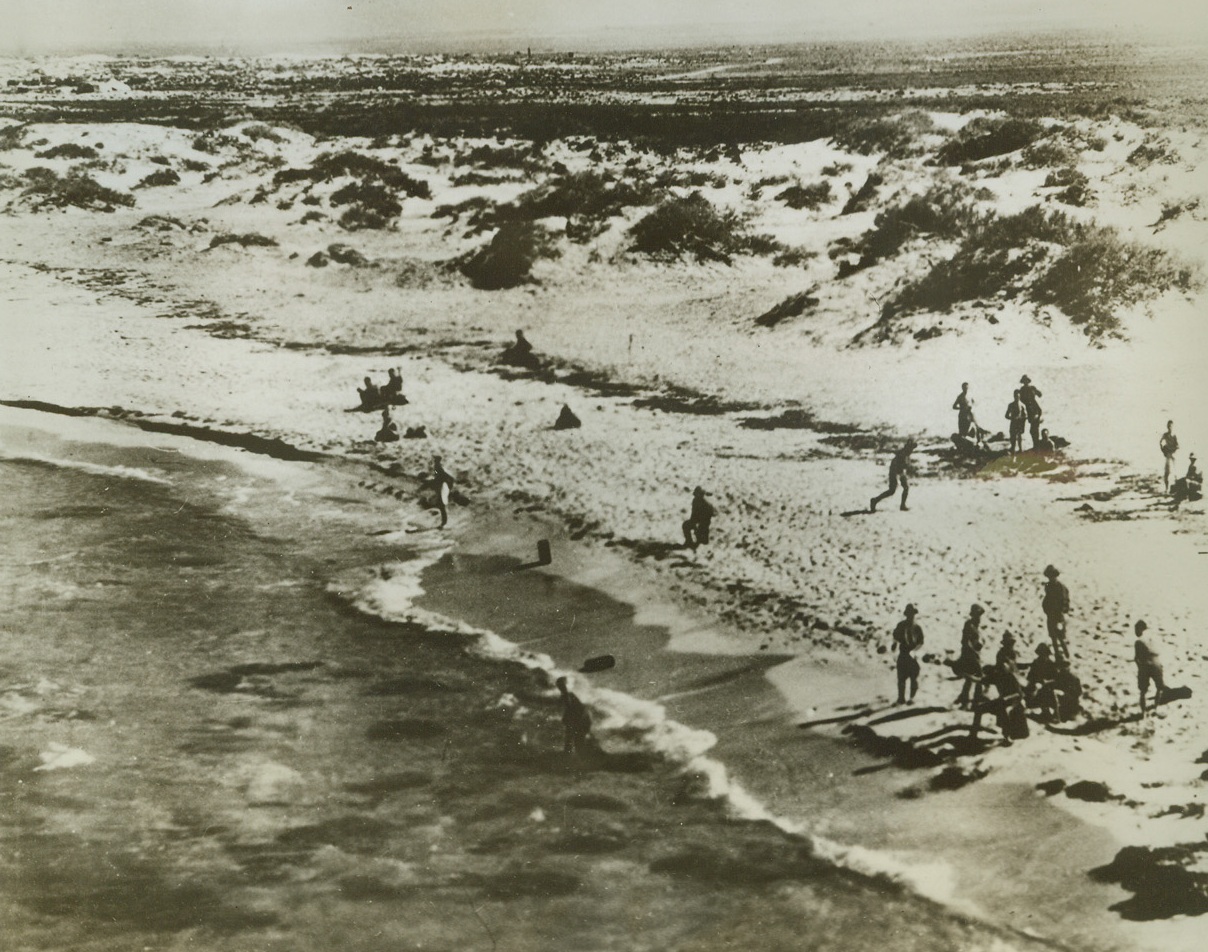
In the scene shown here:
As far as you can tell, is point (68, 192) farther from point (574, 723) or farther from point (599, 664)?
point (574, 723)

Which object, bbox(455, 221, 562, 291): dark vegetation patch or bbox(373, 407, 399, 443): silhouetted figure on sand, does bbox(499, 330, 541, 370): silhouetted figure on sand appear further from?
bbox(373, 407, 399, 443): silhouetted figure on sand

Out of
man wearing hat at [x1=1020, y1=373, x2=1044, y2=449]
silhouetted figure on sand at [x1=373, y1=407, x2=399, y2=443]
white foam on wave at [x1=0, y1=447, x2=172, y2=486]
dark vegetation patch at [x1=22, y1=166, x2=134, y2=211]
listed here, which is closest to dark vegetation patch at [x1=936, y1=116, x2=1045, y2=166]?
man wearing hat at [x1=1020, y1=373, x2=1044, y2=449]

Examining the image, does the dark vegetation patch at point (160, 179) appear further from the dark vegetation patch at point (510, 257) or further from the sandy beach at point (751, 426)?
the dark vegetation patch at point (510, 257)

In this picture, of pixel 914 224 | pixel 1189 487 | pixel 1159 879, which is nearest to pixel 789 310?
pixel 914 224

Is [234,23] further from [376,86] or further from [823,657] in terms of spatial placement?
[376,86]

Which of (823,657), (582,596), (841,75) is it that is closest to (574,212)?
(841,75)

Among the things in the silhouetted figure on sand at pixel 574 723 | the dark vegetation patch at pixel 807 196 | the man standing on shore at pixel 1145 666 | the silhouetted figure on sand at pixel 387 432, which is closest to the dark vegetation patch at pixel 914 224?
the dark vegetation patch at pixel 807 196
